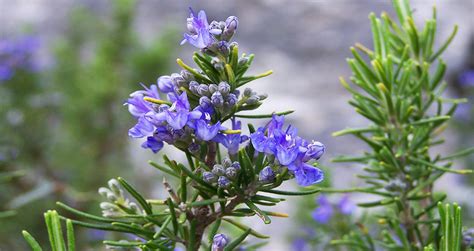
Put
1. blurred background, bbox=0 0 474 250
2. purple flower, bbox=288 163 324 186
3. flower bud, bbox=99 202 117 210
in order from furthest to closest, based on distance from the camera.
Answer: blurred background, bbox=0 0 474 250, flower bud, bbox=99 202 117 210, purple flower, bbox=288 163 324 186

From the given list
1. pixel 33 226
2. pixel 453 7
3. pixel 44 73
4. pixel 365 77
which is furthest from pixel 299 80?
pixel 365 77

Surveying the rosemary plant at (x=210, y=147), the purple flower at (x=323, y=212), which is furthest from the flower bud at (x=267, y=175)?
the purple flower at (x=323, y=212)

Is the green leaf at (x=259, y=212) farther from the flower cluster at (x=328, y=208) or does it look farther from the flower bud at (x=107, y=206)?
the flower cluster at (x=328, y=208)

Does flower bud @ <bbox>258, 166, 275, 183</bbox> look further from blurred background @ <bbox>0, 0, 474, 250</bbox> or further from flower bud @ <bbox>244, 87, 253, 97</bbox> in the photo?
blurred background @ <bbox>0, 0, 474, 250</bbox>

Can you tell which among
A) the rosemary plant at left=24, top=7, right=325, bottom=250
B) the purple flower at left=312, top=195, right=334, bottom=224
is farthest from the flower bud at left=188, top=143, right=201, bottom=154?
the purple flower at left=312, top=195, right=334, bottom=224

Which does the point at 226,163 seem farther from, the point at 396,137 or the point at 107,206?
the point at 396,137

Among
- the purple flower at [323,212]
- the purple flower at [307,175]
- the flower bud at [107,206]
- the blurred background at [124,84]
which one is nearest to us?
the purple flower at [307,175]
